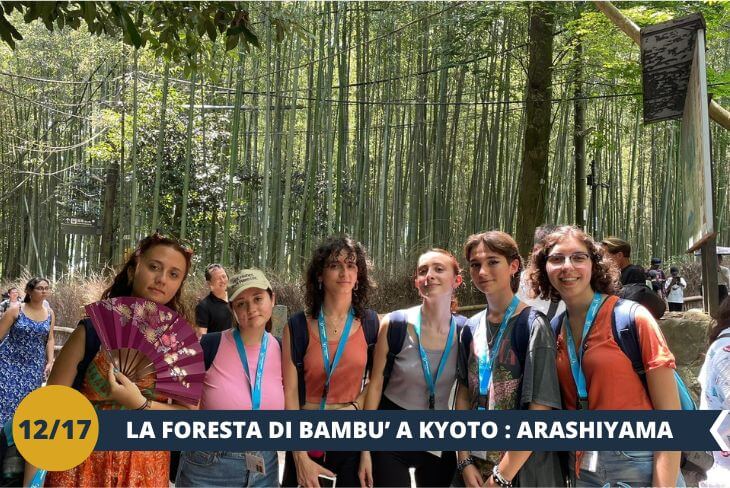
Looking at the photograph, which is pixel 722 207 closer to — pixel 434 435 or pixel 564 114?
pixel 564 114

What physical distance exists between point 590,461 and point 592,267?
56 cm

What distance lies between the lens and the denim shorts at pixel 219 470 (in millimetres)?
2320

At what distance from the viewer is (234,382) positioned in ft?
7.80

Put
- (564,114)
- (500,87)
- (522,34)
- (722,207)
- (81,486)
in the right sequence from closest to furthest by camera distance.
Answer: (81,486), (500,87), (522,34), (564,114), (722,207)

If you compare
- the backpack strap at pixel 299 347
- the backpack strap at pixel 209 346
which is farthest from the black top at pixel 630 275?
the backpack strap at pixel 209 346

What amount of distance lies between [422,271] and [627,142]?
651 inches

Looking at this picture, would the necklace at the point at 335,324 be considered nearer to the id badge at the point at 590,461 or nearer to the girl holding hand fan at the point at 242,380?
the girl holding hand fan at the point at 242,380

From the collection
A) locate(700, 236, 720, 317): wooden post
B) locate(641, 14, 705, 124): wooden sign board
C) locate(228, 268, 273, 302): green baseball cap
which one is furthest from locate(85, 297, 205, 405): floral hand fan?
locate(641, 14, 705, 124): wooden sign board

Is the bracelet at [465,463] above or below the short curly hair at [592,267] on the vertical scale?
below

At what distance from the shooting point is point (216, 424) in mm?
2314

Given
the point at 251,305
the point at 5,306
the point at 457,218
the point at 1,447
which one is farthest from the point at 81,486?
the point at 457,218

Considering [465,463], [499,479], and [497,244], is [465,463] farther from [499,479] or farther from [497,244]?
[497,244]

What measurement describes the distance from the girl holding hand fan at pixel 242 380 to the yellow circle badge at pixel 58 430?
0.34 metres

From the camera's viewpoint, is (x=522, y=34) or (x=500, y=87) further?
(x=522, y=34)
